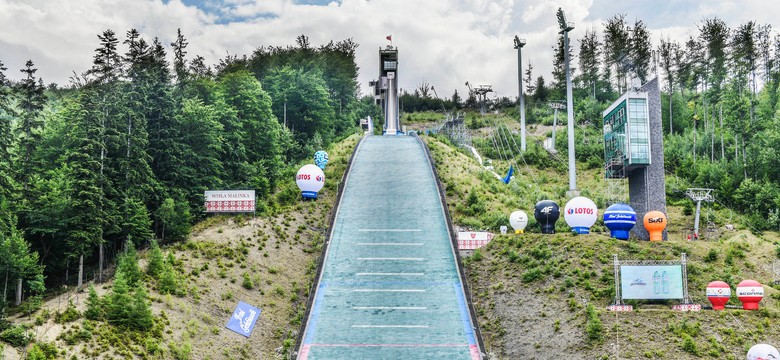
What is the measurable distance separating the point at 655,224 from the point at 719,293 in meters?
9.96

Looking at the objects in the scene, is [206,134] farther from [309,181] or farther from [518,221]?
[518,221]

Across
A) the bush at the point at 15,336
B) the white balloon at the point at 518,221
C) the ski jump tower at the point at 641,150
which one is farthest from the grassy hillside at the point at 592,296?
the bush at the point at 15,336

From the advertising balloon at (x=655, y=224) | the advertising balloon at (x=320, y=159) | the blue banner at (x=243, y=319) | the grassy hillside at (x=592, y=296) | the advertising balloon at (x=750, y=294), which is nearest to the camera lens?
the grassy hillside at (x=592, y=296)

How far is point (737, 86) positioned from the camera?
8619cm

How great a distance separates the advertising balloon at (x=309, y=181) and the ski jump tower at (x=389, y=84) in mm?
41835

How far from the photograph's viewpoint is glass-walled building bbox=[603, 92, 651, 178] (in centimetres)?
4509

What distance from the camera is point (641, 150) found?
45.2m

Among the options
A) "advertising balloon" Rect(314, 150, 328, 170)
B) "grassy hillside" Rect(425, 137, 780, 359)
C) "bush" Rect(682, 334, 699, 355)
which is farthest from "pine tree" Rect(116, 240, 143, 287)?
"advertising balloon" Rect(314, 150, 328, 170)

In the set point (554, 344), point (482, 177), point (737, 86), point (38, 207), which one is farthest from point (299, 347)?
point (737, 86)

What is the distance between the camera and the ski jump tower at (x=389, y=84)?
94.9 meters

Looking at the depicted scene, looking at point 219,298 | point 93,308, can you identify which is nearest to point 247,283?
point 219,298

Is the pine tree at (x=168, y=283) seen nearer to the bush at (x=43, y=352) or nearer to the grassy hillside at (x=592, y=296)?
the bush at (x=43, y=352)

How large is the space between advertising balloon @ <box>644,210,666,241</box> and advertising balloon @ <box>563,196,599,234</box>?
9.84 ft

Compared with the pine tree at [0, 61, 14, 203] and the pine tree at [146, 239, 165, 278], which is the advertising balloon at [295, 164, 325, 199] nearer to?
the pine tree at [146, 239, 165, 278]
